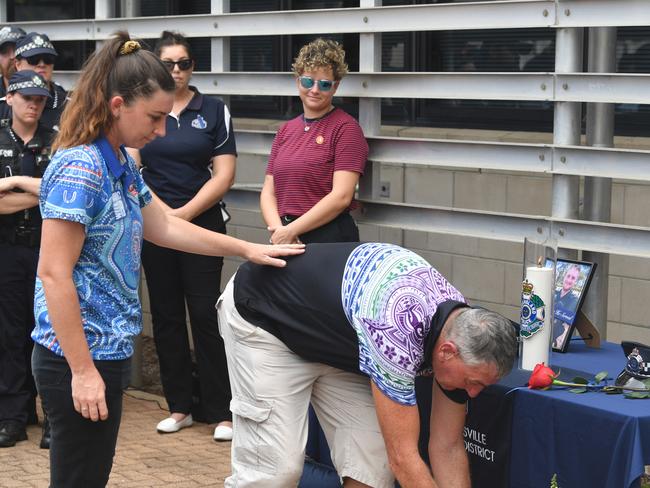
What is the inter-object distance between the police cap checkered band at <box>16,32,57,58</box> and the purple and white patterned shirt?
3490 millimetres

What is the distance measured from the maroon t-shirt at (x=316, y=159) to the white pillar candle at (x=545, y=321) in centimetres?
155

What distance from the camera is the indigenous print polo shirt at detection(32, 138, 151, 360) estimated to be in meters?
3.15

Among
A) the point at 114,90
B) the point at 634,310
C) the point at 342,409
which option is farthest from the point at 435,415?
the point at 634,310

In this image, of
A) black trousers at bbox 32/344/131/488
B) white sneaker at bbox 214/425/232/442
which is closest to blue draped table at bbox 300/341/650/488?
black trousers at bbox 32/344/131/488

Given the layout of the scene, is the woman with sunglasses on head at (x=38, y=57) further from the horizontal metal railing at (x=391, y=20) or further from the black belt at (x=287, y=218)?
the black belt at (x=287, y=218)

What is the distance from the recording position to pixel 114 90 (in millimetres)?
3232

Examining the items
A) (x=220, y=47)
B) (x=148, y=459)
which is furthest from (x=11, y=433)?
(x=220, y=47)

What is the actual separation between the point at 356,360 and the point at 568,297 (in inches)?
40.9

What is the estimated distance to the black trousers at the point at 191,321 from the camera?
596 cm

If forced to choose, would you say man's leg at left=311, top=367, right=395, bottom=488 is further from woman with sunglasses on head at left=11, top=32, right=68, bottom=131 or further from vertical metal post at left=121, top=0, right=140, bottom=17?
Result: vertical metal post at left=121, top=0, right=140, bottom=17

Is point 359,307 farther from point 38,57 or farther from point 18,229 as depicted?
point 38,57

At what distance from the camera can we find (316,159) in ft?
17.8

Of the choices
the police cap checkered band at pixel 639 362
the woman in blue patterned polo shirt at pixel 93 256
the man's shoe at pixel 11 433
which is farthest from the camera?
the man's shoe at pixel 11 433

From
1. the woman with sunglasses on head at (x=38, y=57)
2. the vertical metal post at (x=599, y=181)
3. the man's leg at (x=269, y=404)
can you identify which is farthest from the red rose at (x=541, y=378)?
the woman with sunglasses on head at (x=38, y=57)
